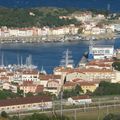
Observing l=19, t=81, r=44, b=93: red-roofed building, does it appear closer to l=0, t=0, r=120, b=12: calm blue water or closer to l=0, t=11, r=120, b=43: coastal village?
l=0, t=11, r=120, b=43: coastal village

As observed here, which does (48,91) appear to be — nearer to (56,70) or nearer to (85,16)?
(56,70)

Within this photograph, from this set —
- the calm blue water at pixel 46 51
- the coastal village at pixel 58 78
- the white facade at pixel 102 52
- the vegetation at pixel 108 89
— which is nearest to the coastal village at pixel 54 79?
the coastal village at pixel 58 78

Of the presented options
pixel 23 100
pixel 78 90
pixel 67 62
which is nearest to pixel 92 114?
pixel 23 100

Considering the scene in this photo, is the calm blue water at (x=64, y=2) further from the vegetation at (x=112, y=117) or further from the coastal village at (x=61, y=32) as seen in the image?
the vegetation at (x=112, y=117)

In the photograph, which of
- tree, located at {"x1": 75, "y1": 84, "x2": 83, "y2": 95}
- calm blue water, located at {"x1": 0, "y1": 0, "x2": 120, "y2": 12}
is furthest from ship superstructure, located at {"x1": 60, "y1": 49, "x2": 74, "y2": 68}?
calm blue water, located at {"x1": 0, "y1": 0, "x2": 120, "y2": 12}

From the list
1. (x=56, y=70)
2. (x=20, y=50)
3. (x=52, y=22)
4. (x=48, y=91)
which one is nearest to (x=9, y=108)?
(x=48, y=91)

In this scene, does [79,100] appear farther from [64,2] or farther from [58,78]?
[64,2]
